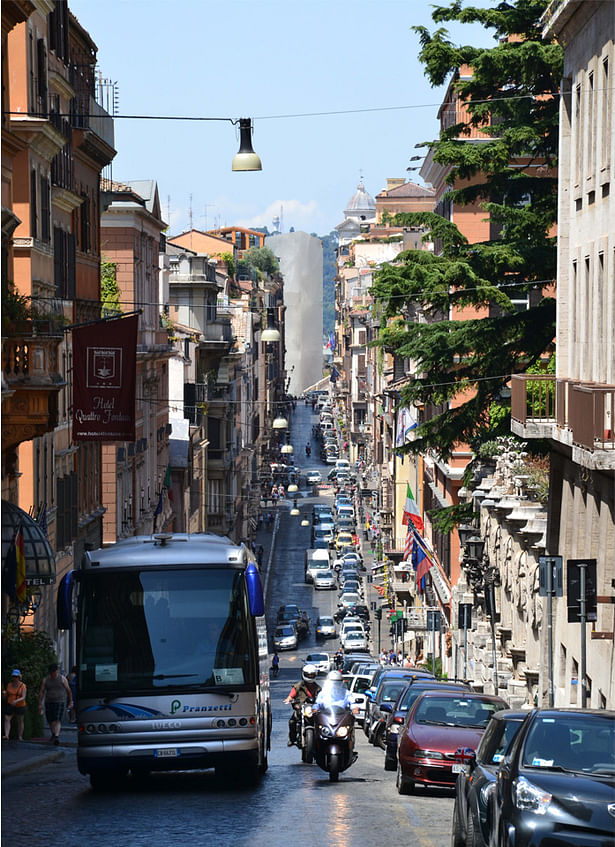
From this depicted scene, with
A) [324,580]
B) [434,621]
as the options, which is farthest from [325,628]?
[434,621]

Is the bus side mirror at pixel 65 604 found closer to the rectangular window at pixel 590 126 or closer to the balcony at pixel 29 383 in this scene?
the balcony at pixel 29 383

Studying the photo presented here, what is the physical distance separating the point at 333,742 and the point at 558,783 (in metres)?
10.1

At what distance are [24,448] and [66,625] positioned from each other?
2101 cm

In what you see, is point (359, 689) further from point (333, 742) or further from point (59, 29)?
point (333, 742)

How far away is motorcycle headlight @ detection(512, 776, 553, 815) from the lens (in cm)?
1123

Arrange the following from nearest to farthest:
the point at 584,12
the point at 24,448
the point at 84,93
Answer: the point at 584,12 → the point at 24,448 → the point at 84,93

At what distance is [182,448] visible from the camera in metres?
84.3

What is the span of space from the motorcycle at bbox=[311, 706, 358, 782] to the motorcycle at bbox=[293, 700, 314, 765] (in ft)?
2.68

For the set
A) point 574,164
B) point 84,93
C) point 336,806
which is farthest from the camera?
point 84,93

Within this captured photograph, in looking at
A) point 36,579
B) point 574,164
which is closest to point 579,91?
point 574,164

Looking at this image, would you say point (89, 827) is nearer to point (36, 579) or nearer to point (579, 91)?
point (36, 579)

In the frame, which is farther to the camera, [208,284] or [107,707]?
[208,284]

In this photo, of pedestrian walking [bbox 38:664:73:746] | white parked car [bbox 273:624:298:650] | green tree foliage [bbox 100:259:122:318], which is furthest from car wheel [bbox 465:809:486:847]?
white parked car [bbox 273:624:298:650]

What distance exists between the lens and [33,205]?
37.4m
